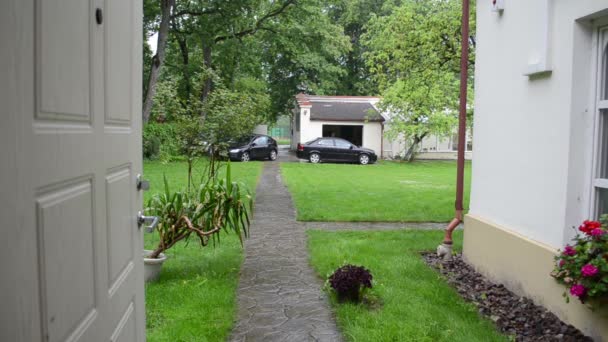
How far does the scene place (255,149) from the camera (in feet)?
89.9

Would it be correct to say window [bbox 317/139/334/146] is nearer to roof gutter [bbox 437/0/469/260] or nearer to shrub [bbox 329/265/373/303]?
roof gutter [bbox 437/0/469/260]

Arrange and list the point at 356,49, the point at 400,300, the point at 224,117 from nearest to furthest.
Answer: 1. the point at 400,300
2. the point at 224,117
3. the point at 356,49

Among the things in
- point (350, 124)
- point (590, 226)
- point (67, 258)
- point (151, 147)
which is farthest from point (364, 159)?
point (67, 258)

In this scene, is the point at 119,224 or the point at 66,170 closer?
the point at 66,170

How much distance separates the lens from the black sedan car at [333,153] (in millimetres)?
27641

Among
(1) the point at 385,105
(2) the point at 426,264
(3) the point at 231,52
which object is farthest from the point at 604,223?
(3) the point at 231,52

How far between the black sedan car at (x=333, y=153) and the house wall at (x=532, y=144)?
20884mm

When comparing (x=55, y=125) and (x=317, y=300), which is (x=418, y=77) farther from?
(x=55, y=125)

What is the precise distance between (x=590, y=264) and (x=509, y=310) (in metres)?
1.53

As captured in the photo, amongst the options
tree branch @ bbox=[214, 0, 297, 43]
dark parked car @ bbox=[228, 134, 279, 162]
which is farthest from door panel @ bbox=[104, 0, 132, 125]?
dark parked car @ bbox=[228, 134, 279, 162]

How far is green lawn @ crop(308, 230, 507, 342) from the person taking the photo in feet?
14.3

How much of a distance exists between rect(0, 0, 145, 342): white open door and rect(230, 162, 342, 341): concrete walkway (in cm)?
203

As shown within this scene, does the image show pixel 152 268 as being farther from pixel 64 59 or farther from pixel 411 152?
pixel 411 152

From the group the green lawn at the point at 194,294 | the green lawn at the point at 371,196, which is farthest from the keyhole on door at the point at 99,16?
the green lawn at the point at 371,196
